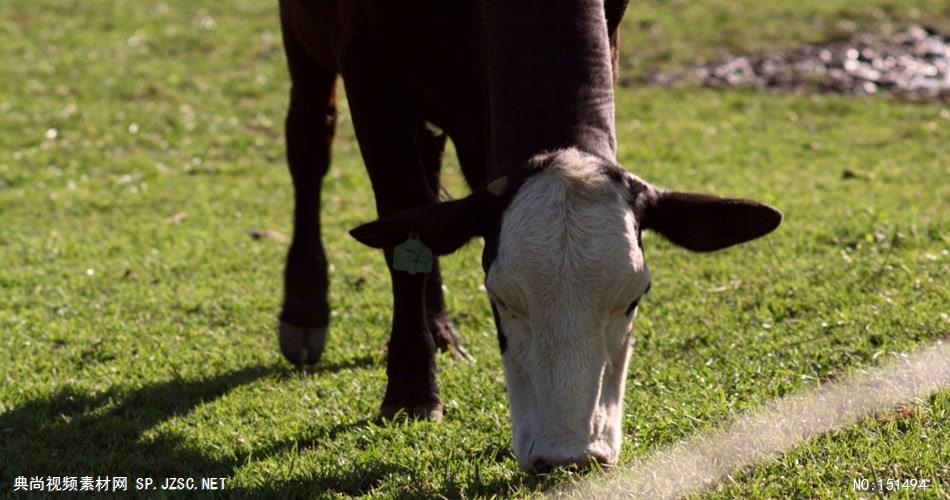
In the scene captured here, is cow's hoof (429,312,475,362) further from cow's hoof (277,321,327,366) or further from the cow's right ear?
the cow's right ear

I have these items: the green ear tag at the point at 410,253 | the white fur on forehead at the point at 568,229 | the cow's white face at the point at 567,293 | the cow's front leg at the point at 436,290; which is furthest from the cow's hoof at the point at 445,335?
the white fur on forehead at the point at 568,229

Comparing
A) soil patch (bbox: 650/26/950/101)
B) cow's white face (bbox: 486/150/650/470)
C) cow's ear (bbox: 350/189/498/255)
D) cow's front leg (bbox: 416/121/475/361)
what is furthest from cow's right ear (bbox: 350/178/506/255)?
soil patch (bbox: 650/26/950/101)

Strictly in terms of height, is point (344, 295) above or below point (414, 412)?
below

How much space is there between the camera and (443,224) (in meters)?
4.61

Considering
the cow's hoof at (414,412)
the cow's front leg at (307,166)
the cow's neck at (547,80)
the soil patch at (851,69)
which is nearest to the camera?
the cow's neck at (547,80)

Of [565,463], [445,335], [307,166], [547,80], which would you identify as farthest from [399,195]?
[307,166]

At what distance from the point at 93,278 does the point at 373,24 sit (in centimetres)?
340

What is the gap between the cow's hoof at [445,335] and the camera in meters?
6.58

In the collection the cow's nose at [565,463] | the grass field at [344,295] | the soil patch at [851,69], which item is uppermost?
the cow's nose at [565,463]

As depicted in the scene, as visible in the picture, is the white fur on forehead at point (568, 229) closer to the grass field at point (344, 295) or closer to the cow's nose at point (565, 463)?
the cow's nose at point (565, 463)

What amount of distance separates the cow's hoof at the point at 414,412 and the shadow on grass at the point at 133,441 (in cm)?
13

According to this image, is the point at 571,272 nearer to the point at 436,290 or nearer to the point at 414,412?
the point at 414,412

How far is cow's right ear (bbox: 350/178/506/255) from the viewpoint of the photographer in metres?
4.54

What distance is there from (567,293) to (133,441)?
2303 millimetres
